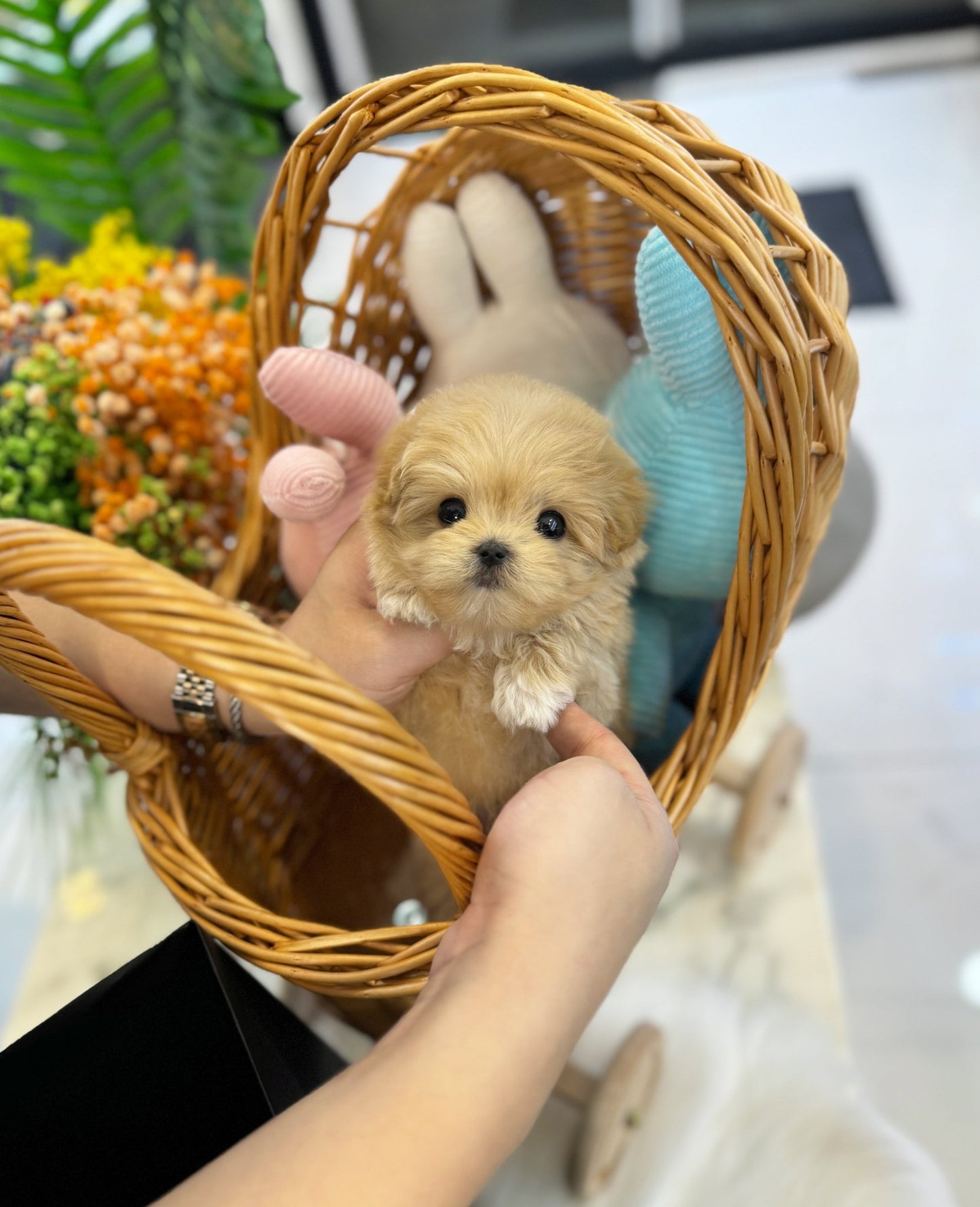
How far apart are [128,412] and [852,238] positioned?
2044mm

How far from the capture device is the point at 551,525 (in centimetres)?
72

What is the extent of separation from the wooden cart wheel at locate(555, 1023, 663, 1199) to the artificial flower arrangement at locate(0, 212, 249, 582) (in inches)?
28.0

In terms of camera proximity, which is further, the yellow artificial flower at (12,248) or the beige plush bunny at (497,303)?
the yellow artificial flower at (12,248)

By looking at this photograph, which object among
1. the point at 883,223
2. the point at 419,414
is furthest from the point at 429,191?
the point at 883,223

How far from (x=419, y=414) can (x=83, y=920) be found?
2.59 ft

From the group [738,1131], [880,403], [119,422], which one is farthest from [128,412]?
[880,403]

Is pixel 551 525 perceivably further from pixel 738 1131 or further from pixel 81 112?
pixel 81 112

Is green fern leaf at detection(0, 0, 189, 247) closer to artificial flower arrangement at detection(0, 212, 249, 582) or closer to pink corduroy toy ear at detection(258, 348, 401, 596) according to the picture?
artificial flower arrangement at detection(0, 212, 249, 582)

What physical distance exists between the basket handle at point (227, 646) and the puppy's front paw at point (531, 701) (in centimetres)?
16

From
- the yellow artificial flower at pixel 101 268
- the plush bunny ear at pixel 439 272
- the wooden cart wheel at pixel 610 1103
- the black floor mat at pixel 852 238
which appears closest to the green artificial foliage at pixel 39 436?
the yellow artificial flower at pixel 101 268

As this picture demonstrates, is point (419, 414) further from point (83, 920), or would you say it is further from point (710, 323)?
point (83, 920)

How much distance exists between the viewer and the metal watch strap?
2.73 feet

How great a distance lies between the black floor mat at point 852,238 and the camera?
2.23m

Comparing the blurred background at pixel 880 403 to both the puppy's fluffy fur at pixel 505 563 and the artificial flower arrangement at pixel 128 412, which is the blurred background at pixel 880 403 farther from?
the puppy's fluffy fur at pixel 505 563
